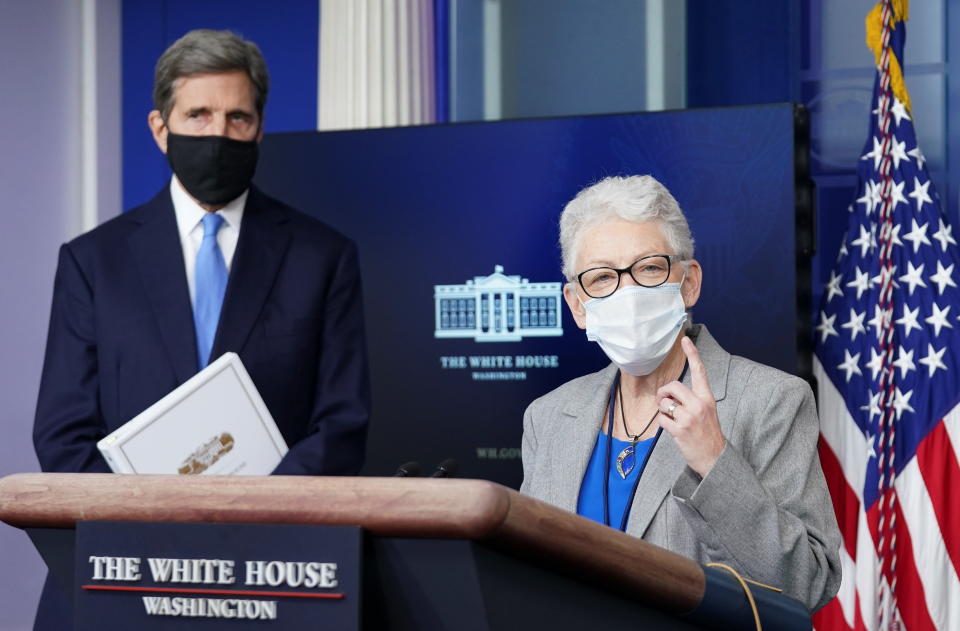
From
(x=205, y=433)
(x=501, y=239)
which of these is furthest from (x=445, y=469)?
(x=501, y=239)

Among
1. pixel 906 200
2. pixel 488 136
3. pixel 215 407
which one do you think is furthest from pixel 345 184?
pixel 215 407

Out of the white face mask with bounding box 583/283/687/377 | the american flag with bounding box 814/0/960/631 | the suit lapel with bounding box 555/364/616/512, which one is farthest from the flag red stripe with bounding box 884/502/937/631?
the white face mask with bounding box 583/283/687/377

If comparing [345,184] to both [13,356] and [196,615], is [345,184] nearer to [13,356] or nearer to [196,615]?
[13,356]

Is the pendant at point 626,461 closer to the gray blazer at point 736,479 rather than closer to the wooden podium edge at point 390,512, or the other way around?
the gray blazer at point 736,479

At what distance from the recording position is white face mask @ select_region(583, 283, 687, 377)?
1.82m

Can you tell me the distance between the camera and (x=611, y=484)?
6.02ft

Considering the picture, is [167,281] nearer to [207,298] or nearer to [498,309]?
[207,298]

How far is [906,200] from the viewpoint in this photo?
340cm

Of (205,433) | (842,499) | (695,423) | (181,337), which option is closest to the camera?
(695,423)

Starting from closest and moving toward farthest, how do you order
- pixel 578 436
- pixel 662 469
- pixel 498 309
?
1. pixel 662 469
2. pixel 578 436
3. pixel 498 309

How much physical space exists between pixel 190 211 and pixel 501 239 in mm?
1457

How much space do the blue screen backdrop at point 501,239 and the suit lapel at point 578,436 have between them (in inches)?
62.4

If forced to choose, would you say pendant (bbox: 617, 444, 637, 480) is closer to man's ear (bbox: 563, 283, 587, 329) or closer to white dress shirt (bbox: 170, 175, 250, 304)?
man's ear (bbox: 563, 283, 587, 329)

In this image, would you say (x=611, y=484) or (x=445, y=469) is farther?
(x=611, y=484)
